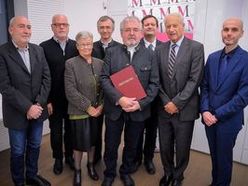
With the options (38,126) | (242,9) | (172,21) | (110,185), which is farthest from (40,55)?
(242,9)

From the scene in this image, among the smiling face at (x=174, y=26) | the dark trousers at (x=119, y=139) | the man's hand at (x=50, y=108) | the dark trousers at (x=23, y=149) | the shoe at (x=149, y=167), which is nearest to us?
the smiling face at (x=174, y=26)

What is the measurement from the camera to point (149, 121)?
9.18 feet

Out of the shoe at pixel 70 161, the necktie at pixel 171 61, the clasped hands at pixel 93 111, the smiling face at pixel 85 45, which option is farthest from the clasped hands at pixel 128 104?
the shoe at pixel 70 161

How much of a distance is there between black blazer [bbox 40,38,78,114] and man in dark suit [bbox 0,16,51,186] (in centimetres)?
19

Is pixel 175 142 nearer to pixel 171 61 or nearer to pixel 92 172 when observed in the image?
pixel 171 61

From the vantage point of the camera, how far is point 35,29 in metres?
3.55

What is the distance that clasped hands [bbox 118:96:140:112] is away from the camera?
218cm

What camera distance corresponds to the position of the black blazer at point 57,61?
2.53 m

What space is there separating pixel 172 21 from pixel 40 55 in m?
1.24

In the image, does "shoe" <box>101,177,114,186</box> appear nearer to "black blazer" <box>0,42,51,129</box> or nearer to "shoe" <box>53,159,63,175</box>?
"shoe" <box>53,159,63,175</box>

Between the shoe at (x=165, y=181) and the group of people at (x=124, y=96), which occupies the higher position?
the group of people at (x=124, y=96)

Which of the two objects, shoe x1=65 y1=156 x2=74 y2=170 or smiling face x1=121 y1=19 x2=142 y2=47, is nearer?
smiling face x1=121 y1=19 x2=142 y2=47

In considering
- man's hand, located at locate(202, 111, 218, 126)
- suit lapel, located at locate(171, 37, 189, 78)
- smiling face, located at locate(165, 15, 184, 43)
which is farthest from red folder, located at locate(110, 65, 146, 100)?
man's hand, located at locate(202, 111, 218, 126)

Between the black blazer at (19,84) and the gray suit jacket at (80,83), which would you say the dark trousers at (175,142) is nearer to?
the gray suit jacket at (80,83)
